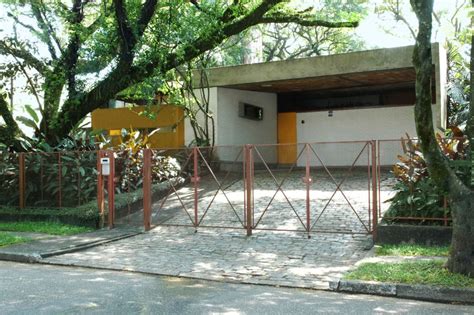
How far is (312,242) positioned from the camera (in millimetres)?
9727

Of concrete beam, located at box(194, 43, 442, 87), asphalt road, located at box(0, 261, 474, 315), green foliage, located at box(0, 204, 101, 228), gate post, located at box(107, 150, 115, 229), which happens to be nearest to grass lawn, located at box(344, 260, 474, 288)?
asphalt road, located at box(0, 261, 474, 315)

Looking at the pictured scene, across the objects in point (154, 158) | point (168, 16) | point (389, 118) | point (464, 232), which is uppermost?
point (168, 16)

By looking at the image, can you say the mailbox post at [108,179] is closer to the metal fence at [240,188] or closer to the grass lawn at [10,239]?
the metal fence at [240,188]

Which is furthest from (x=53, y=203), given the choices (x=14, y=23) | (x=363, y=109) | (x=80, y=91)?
(x=363, y=109)

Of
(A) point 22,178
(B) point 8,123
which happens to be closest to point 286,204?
(A) point 22,178

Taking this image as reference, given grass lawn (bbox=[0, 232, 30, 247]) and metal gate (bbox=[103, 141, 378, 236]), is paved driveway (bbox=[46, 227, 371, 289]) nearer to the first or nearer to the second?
metal gate (bbox=[103, 141, 378, 236])

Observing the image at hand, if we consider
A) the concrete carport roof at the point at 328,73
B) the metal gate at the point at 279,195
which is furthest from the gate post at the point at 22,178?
the concrete carport roof at the point at 328,73

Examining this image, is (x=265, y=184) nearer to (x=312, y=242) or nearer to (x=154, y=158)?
(x=154, y=158)

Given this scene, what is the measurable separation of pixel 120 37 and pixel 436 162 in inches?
342

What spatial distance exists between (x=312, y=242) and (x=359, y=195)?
369 centimetres

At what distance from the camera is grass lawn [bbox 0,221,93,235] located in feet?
38.2

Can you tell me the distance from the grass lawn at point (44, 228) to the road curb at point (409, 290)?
697cm

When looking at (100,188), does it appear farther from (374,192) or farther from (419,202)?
(419,202)

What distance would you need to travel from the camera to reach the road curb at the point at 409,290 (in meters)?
6.18
